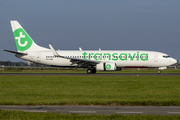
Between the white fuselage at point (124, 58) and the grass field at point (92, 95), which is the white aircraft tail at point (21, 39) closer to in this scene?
the white fuselage at point (124, 58)

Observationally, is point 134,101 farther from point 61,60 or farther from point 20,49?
point 20,49

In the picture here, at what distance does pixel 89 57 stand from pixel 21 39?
12.5 metres

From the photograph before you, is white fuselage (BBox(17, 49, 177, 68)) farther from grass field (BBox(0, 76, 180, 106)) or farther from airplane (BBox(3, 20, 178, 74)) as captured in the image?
grass field (BBox(0, 76, 180, 106))

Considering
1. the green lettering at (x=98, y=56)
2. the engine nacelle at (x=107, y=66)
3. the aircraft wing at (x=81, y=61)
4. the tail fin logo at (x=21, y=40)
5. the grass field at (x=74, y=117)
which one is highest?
the tail fin logo at (x=21, y=40)

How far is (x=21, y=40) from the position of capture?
48.8 meters

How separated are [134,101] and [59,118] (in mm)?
5481

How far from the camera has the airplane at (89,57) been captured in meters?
44.8

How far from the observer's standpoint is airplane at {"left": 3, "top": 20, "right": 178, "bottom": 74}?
44781mm

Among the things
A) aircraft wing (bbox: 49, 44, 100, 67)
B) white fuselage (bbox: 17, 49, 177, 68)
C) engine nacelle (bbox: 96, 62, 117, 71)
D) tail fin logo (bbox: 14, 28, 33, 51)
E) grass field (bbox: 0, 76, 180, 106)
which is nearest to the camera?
grass field (bbox: 0, 76, 180, 106)

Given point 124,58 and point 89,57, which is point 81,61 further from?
point 124,58

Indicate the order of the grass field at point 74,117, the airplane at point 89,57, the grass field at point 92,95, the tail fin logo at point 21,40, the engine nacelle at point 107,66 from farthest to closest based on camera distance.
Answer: the tail fin logo at point 21,40 < the airplane at point 89,57 < the engine nacelle at point 107,66 < the grass field at point 92,95 < the grass field at point 74,117

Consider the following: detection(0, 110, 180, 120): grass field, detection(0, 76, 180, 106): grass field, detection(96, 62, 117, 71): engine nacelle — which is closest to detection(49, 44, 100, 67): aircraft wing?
detection(96, 62, 117, 71): engine nacelle

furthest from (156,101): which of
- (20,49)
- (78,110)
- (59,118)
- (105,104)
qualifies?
(20,49)

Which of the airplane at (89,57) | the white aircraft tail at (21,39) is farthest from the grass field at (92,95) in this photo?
the white aircraft tail at (21,39)
